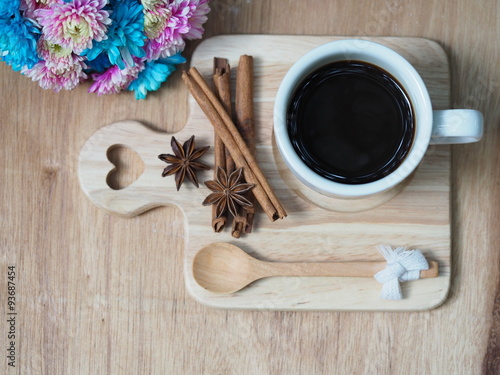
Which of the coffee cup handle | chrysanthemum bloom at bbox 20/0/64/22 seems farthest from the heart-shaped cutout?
the coffee cup handle

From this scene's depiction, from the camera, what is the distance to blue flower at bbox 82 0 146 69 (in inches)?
32.3

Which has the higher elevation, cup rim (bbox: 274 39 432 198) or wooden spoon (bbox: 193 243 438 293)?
cup rim (bbox: 274 39 432 198)

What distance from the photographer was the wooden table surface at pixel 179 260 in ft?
2.96

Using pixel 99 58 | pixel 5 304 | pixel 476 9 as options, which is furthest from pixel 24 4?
pixel 476 9

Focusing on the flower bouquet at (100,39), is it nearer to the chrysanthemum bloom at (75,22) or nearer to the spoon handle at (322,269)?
the chrysanthemum bloom at (75,22)

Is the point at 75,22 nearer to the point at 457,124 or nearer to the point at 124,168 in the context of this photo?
the point at 124,168

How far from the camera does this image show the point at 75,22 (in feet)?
2.56

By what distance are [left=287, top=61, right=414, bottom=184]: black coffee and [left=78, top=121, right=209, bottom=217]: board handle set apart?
174mm

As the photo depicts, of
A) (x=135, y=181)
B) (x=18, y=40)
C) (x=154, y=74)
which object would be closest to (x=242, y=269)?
(x=135, y=181)

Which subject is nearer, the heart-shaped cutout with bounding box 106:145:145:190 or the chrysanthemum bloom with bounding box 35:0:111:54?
the chrysanthemum bloom with bounding box 35:0:111:54

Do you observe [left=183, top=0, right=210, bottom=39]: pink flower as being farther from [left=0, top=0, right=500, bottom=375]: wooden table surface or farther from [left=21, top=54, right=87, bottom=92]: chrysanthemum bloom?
[left=21, top=54, right=87, bottom=92]: chrysanthemum bloom

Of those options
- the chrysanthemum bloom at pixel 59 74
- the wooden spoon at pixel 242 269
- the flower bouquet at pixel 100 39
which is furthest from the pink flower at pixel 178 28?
the wooden spoon at pixel 242 269

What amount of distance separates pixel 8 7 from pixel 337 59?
1.50 feet

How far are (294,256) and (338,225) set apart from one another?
83mm
